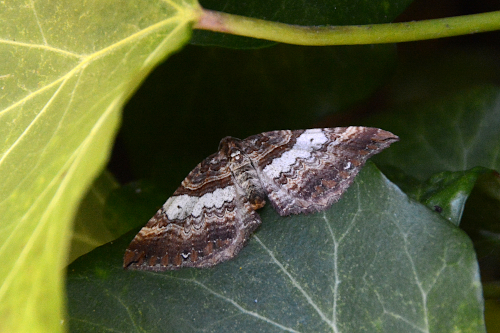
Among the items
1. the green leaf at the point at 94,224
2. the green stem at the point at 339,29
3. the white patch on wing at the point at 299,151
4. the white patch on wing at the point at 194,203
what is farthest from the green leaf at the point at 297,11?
the green leaf at the point at 94,224

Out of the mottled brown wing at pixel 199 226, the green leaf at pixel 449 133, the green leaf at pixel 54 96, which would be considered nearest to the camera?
the green leaf at pixel 54 96

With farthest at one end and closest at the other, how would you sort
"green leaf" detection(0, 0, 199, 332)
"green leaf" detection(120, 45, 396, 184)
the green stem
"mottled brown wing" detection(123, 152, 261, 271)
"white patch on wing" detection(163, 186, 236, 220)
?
"green leaf" detection(120, 45, 396, 184) → "white patch on wing" detection(163, 186, 236, 220) → "mottled brown wing" detection(123, 152, 261, 271) → the green stem → "green leaf" detection(0, 0, 199, 332)

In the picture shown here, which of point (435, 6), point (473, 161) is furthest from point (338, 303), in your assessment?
point (435, 6)

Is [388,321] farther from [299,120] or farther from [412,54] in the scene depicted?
[412,54]

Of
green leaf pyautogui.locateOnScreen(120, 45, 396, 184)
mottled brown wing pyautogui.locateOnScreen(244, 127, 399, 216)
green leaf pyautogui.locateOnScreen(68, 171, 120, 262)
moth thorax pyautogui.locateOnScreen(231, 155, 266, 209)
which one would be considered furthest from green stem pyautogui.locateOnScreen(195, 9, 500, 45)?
green leaf pyautogui.locateOnScreen(68, 171, 120, 262)

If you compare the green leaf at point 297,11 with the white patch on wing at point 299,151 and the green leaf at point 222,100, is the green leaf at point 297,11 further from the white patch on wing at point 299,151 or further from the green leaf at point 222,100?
the green leaf at point 222,100

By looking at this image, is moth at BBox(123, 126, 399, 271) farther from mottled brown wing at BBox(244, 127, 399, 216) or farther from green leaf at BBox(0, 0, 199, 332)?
green leaf at BBox(0, 0, 199, 332)
